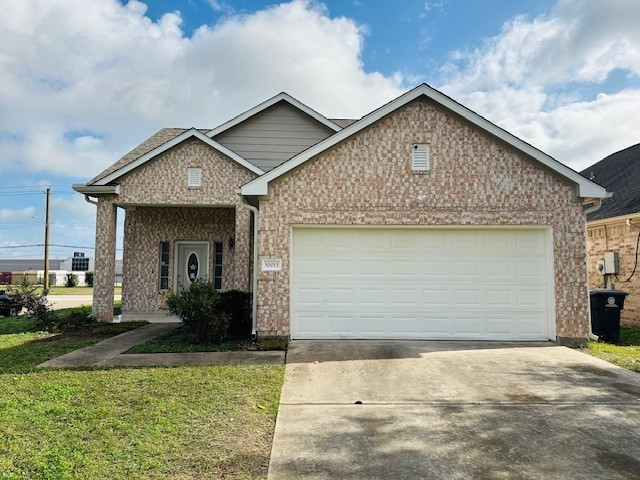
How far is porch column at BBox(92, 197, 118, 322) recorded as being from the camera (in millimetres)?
11562

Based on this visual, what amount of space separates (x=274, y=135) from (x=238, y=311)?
21.3ft

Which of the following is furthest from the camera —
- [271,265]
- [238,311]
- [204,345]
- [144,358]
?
[238,311]

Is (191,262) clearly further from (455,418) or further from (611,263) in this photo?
(611,263)

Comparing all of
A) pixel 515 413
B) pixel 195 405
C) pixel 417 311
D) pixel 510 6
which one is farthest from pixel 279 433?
pixel 510 6

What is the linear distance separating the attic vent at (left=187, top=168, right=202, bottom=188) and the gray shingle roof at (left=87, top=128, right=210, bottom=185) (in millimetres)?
1616

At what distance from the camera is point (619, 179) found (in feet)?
51.3

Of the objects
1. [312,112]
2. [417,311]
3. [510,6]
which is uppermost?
[510,6]

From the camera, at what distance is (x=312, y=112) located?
1341cm

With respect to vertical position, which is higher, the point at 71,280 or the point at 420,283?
the point at 420,283

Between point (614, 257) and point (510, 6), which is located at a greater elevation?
point (510, 6)

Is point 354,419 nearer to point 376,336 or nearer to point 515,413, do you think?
point 515,413

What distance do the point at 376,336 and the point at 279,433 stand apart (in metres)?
4.84

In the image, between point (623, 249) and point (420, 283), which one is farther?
point (623, 249)

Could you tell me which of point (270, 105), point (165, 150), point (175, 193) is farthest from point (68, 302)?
Result: point (270, 105)
